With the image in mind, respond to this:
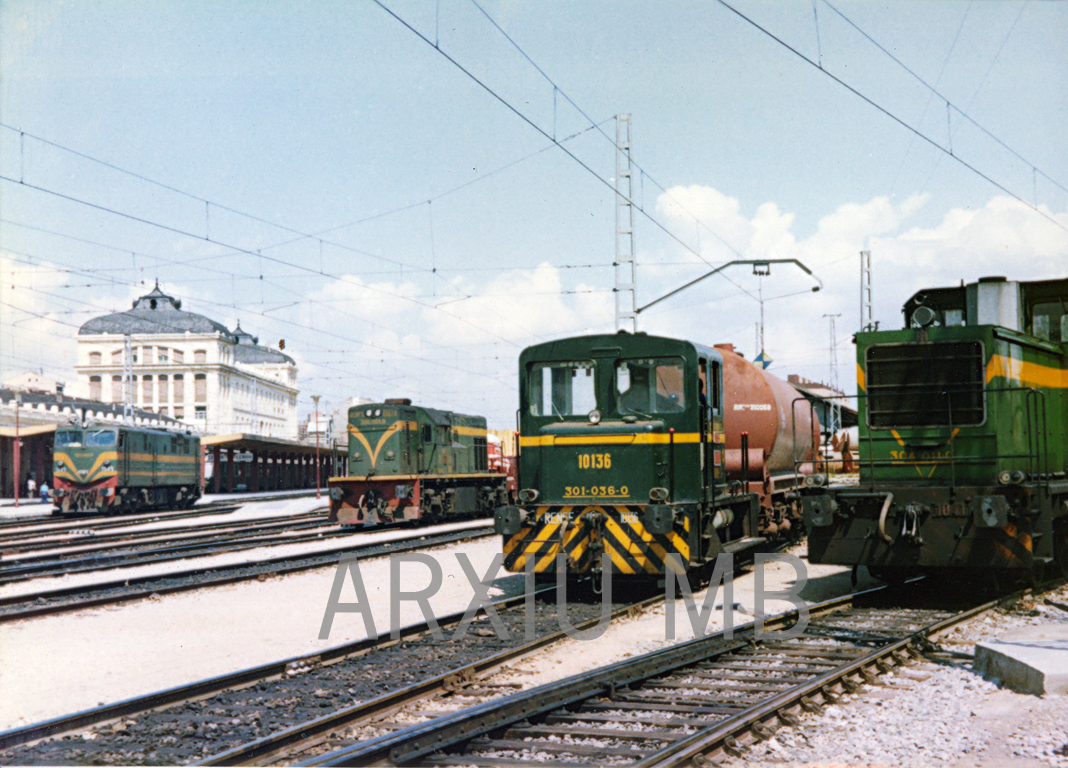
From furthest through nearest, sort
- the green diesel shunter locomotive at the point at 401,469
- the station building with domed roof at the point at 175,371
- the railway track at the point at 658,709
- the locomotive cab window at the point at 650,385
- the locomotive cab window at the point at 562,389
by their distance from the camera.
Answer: the station building with domed roof at the point at 175,371 < the green diesel shunter locomotive at the point at 401,469 < the locomotive cab window at the point at 562,389 < the locomotive cab window at the point at 650,385 < the railway track at the point at 658,709

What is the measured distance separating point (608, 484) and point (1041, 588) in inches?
200

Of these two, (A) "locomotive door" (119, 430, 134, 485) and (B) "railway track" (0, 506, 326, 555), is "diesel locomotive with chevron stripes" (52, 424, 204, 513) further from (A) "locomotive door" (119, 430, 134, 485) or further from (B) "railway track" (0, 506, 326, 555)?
(B) "railway track" (0, 506, 326, 555)

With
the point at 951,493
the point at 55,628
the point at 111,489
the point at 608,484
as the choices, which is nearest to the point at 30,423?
the point at 111,489

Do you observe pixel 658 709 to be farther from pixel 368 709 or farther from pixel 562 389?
pixel 562 389

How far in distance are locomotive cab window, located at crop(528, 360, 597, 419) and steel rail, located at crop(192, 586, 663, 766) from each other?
3322 millimetres

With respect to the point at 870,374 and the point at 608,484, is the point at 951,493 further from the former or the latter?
the point at 608,484

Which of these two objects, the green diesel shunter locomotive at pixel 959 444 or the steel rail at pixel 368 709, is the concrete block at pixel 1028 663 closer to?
the green diesel shunter locomotive at pixel 959 444

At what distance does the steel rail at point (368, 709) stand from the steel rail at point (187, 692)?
1237 mm

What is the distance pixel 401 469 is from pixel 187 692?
655 inches

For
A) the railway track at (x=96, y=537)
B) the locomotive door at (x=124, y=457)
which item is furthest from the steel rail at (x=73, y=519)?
the locomotive door at (x=124, y=457)

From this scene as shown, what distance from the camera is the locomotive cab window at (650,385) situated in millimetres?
10828

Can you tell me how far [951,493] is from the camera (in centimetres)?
965
